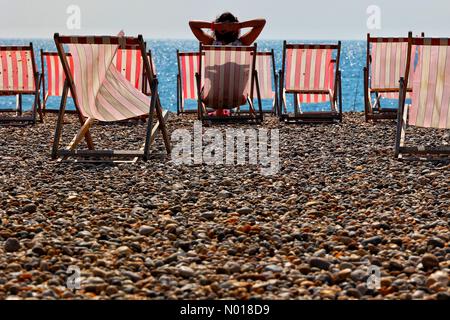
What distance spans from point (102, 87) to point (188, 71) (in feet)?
16.3

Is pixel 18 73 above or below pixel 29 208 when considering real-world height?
above

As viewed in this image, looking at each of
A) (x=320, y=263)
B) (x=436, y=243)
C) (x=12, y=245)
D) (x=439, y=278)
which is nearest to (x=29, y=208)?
(x=12, y=245)

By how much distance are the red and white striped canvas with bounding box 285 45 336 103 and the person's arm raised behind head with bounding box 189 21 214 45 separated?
1003 mm

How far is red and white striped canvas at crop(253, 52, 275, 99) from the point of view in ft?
38.6

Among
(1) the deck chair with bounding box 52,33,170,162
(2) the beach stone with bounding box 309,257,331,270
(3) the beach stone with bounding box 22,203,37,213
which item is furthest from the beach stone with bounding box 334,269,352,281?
(1) the deck chair with bounding box 52,33,170,162

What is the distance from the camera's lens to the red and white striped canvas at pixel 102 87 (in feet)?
22.9

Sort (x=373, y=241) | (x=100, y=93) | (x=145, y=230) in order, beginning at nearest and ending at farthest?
1. (x=373, y=241)
2. (x=145, y=230)
3. (x=100, y=93)

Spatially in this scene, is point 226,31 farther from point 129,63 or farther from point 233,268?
point 233,268

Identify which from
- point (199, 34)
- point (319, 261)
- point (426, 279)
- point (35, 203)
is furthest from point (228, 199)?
point (199, 34)

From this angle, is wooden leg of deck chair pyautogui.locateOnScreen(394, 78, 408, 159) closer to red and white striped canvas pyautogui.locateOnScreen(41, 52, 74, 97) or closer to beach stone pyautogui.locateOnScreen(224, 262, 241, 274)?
beach stone pyautogui.locateOnScreen(224, 262, 241, 274)

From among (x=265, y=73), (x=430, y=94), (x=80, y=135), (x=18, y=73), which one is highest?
(x=430, y=94)

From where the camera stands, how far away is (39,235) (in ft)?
14.8

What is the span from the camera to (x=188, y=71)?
1216cm

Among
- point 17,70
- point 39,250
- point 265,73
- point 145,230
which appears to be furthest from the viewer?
point 265,73
